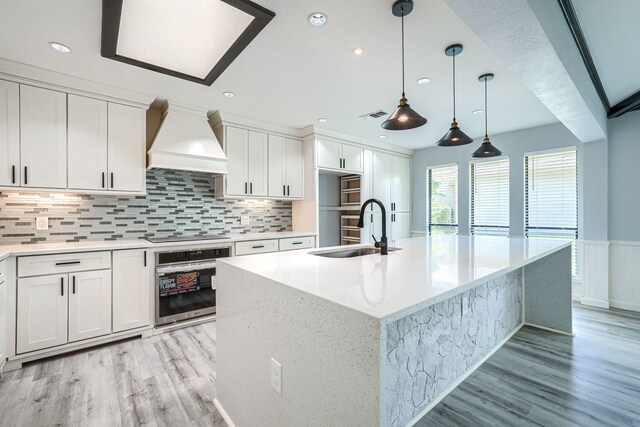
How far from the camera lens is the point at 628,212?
145 inches

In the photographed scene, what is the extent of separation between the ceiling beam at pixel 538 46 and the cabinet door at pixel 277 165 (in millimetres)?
2928

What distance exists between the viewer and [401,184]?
5664mm

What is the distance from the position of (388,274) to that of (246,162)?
3.00 meters

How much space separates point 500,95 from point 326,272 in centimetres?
298

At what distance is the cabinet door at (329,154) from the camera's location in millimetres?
4383

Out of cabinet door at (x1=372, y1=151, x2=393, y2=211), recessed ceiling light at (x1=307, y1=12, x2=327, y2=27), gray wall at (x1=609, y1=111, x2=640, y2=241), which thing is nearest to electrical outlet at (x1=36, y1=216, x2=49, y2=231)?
recessed ceiling light at (x1=307, y1=12, x2=327, y2=27)

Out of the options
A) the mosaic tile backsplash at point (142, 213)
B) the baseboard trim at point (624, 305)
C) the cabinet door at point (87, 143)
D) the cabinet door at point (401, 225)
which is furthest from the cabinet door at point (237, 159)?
the baseboard trim at point (624, 305)

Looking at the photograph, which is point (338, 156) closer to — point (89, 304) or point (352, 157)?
point (352, 157)

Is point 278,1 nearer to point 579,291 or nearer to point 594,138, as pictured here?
point 594,138

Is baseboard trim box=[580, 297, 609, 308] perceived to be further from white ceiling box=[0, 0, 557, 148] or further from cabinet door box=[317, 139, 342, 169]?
cabinet door box=[317, 139, 342, 169]

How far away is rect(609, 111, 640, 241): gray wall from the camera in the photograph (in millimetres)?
3637

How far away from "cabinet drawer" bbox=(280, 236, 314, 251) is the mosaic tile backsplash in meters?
0.63

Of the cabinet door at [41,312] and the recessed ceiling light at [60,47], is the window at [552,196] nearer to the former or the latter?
the recessed ceiling light at [60,47]

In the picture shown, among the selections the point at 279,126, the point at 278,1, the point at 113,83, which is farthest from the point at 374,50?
the point at 113,83
